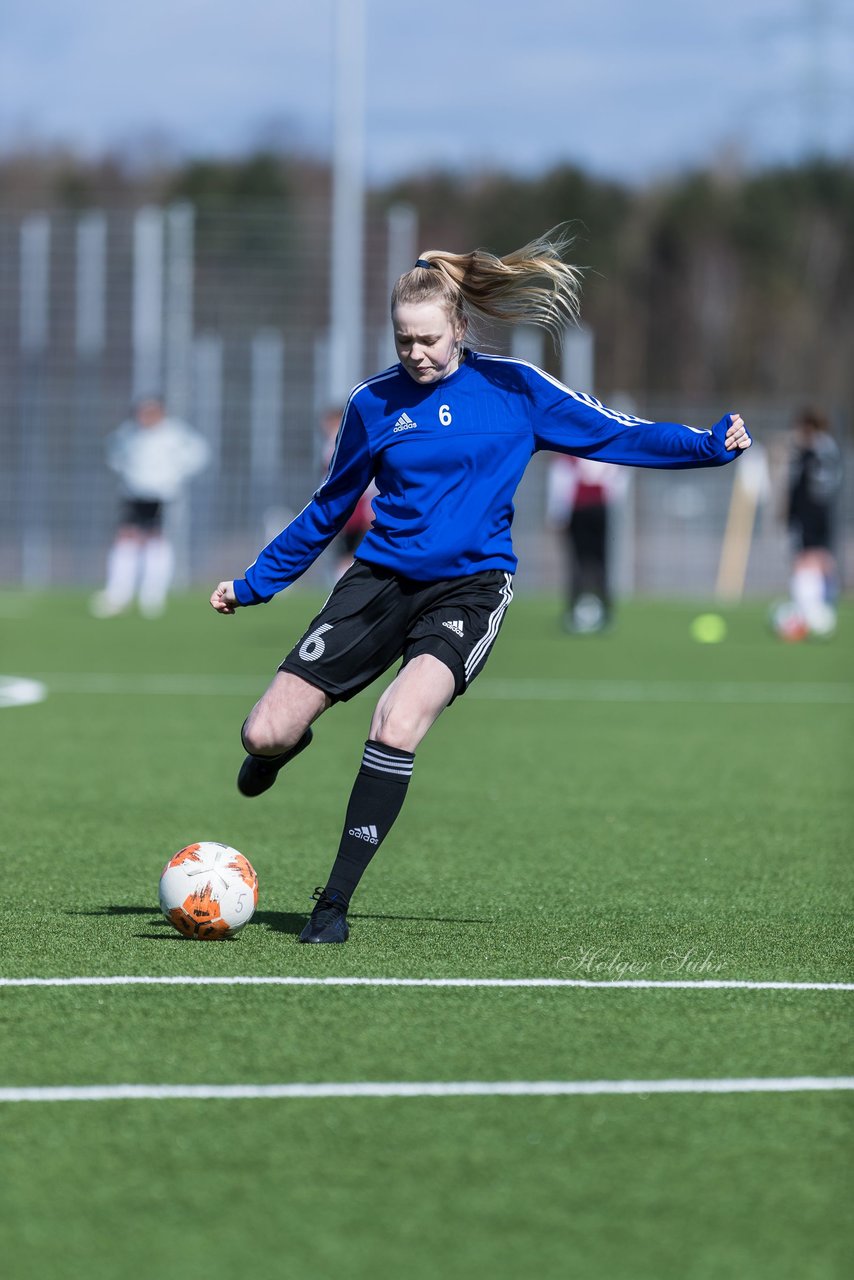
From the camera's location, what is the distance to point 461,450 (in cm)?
593

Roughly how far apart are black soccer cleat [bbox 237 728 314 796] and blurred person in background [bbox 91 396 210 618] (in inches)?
728

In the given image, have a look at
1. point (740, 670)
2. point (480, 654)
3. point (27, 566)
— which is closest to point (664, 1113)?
point (480, 654)

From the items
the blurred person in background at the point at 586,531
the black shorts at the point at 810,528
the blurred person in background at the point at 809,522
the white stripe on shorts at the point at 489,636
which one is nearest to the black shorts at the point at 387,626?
the white stripe on shorts at the point at 489,636

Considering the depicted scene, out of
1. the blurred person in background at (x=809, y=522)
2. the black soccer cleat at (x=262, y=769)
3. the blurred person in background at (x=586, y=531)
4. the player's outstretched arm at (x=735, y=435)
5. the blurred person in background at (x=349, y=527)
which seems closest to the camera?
the player's outstretched arm at (x=735, y=435)

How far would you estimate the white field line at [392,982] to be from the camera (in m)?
5.18

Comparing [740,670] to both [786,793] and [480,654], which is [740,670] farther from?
[480,654]

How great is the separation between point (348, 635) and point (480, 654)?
1.29 ft

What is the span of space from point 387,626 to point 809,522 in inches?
634

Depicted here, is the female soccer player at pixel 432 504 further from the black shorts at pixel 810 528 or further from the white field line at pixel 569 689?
the black shorts at pixel 810 528

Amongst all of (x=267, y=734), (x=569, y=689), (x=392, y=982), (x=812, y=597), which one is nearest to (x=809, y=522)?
(x=812, y=597)

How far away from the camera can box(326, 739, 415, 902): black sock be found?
5824mm

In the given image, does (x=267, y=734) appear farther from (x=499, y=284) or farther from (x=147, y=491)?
(x=147, y=491)

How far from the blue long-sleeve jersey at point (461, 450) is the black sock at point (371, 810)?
55cm

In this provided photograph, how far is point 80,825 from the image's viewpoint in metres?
8.51
